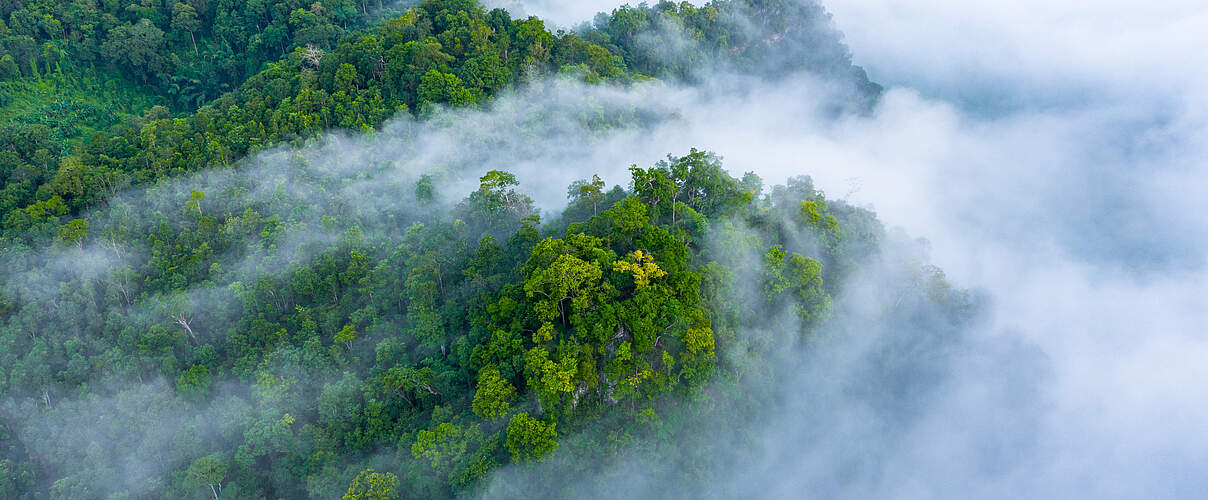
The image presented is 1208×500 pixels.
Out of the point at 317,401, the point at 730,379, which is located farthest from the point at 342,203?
the point at 730,379

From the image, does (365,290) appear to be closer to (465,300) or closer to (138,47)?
(465,300)

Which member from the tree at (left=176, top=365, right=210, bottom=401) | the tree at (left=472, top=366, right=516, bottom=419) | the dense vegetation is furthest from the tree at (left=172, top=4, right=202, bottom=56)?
the tree at (left=472, top=366, right=516, bottom=419)

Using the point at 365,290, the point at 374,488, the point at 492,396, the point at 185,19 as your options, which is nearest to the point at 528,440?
the point at 492,396

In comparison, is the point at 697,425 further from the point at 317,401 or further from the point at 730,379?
the point at 317,401

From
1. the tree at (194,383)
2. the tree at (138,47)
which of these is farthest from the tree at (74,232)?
the tree at (138,47)

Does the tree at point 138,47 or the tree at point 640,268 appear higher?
the tree at point 640,268

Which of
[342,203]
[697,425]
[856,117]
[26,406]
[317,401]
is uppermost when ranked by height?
[856,117]

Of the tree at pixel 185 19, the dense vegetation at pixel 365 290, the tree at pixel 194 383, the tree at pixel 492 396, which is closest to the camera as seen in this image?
the tree at pixel 492 396

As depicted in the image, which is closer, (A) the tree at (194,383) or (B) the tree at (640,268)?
(B) the tree at (640,268)

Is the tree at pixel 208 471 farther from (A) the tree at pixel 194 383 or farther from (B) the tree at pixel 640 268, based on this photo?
(B) the tree at pixel 640 268
